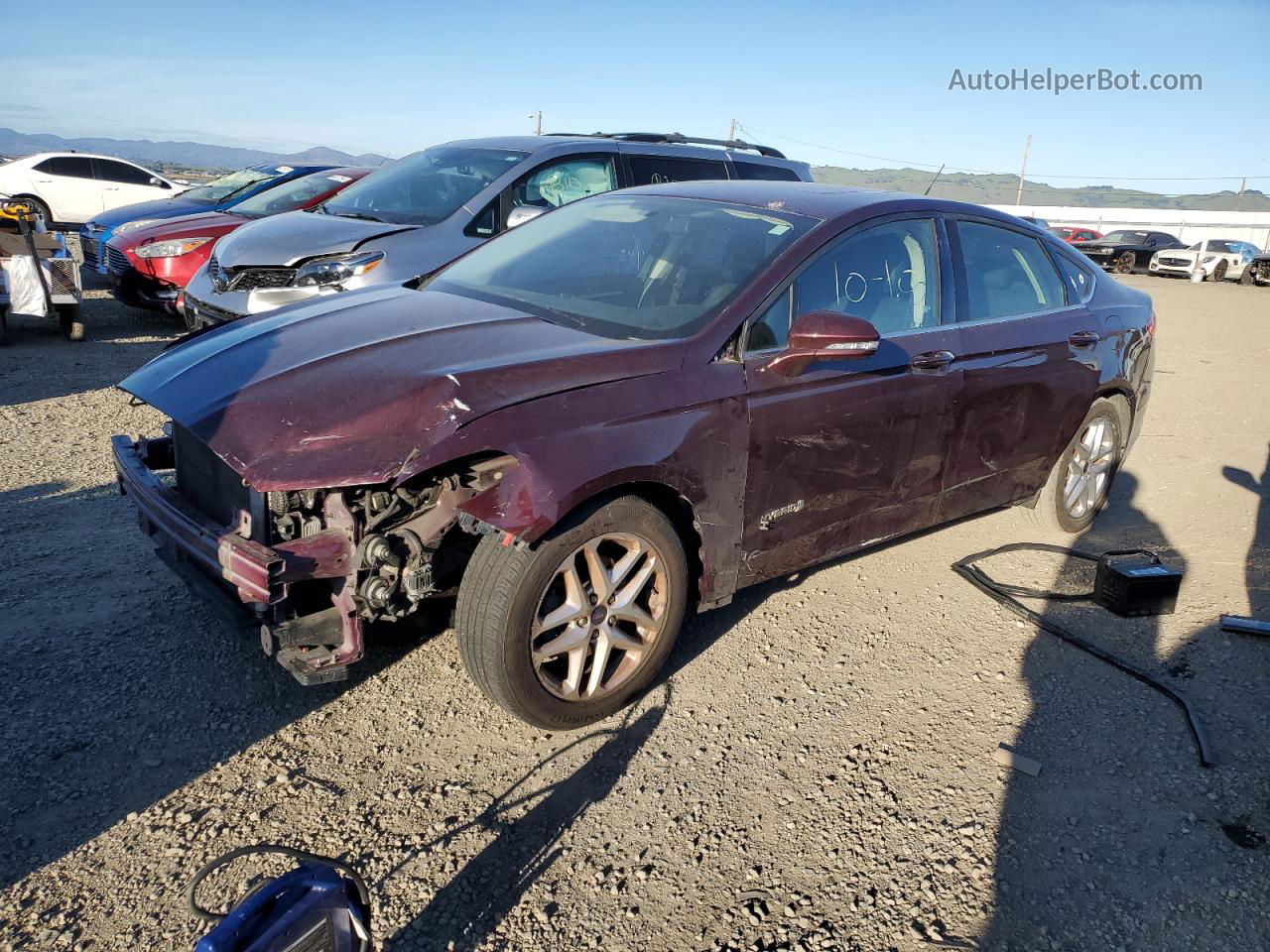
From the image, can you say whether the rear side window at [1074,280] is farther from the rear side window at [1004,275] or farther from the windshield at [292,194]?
the windshield at [292,194]

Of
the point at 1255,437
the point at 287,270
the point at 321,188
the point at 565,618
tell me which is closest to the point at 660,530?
the point at 565,618

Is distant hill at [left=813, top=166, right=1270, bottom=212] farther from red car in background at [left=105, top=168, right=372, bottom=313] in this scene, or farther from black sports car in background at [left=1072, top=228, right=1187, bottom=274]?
red car in background at [left=105, top=168, right=372, bottom=313]

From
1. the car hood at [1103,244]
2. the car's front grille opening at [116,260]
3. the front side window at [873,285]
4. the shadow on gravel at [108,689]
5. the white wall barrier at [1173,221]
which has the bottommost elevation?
the shadow on gravel at [108,689]

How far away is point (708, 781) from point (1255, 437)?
7115mm

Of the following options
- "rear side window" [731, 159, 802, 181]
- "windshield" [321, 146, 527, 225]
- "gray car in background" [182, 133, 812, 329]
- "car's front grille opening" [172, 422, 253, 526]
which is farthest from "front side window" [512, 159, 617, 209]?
"car's front grille opening" [172, 422, 253, 526]

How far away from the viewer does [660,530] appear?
10.2 ft

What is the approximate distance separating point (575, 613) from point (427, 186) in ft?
17.6

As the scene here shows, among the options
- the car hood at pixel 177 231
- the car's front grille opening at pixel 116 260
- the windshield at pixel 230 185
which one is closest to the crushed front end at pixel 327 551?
the car hood at pixel 177 231

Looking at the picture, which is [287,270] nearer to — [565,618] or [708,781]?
[565,618]

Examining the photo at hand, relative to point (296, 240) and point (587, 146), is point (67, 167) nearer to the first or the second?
point (296, 240)

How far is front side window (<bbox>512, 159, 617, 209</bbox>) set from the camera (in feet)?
23.1

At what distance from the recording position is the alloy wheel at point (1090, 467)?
5.08 meters

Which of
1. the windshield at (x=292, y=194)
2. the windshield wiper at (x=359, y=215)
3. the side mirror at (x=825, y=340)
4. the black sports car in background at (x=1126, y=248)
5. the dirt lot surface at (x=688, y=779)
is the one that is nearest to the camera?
the dirt lot surface at (x=688, y=779)

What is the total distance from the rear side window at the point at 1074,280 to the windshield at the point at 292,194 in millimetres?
7704
